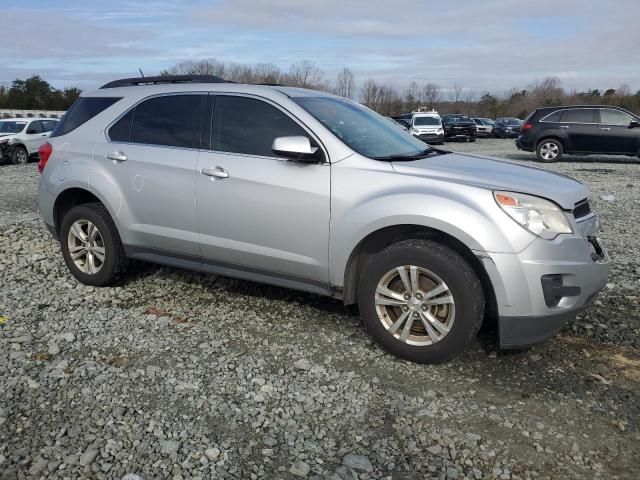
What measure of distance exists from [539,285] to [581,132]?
49.3 ft

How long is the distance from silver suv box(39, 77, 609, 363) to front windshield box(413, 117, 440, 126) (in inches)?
934

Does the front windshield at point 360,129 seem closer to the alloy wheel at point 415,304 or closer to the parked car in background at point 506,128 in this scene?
the alloy wheel at point 415,304

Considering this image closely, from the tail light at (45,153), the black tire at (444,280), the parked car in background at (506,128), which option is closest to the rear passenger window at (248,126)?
the black tire at (444,280)

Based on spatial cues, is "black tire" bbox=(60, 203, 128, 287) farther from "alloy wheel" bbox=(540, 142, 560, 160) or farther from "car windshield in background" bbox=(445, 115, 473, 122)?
"car windshield in background" bbox=(445, 115, 473, 122)

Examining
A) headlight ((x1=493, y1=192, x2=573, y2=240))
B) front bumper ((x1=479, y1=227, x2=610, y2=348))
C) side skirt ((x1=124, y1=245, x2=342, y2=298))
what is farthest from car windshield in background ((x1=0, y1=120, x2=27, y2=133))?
front bumper ((x1=479, y1=227, x2=610, y2=348))

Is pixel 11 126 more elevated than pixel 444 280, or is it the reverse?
pixel 11 126

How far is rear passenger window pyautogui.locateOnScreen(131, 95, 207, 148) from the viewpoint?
4.46 metres

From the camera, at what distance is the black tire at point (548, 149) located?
55.2ft

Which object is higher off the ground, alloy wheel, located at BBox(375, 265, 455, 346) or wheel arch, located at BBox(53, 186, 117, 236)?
wheel arch, located at BBox(53, 186, 117, 236)

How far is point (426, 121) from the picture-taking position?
2773 centimetres

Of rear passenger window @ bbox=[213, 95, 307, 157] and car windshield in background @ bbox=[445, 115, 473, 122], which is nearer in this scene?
rear passenger window @ bbox=[213, 95, 307, 157]

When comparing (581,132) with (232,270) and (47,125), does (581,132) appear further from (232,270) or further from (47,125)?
(47,125)

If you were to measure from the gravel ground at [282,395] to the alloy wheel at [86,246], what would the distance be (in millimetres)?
263

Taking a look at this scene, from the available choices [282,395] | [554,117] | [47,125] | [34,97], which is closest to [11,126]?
[47,125]
